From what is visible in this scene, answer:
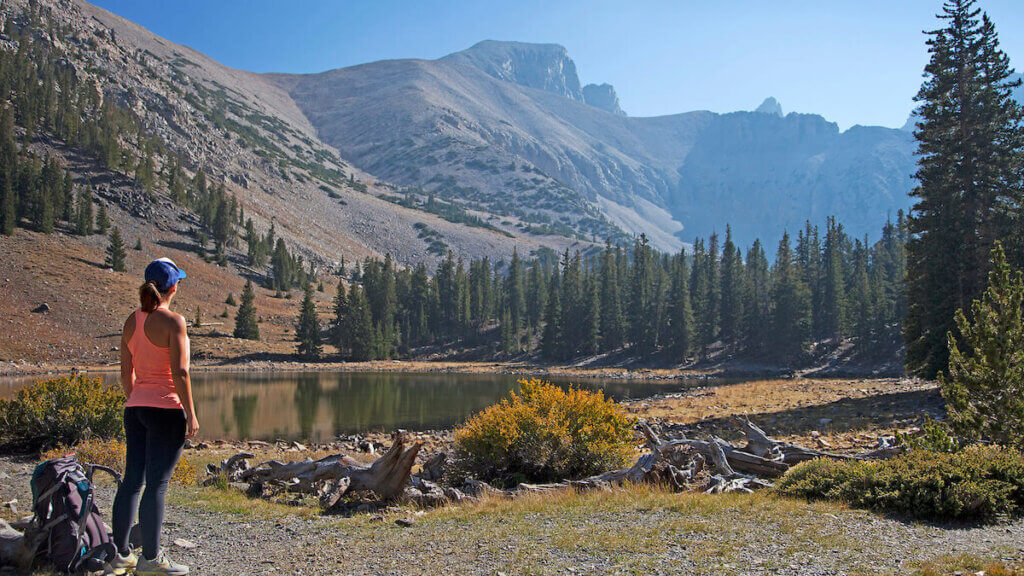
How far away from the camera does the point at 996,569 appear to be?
6.25 m

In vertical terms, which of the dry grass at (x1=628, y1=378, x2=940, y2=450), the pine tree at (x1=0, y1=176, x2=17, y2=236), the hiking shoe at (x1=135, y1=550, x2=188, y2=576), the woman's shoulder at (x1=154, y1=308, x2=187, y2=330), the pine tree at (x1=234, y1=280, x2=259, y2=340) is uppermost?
the pine tree at (x1=0, y1=176, x2=17, y2=236)

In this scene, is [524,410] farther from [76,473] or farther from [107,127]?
[107,127]

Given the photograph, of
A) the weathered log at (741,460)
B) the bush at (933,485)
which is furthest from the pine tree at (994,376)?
the weathered log at (741,460)

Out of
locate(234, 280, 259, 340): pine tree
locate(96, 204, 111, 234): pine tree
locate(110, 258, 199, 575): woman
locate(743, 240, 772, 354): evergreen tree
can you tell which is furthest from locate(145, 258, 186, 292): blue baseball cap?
locate(96, 204, 111, 234): pine tree

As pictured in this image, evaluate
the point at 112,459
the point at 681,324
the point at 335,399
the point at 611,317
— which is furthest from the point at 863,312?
the point at 112,459

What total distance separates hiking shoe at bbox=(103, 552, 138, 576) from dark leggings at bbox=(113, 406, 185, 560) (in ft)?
0.29

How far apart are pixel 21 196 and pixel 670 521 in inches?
4329

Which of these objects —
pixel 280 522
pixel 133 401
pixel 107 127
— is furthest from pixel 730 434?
pixel 107 127

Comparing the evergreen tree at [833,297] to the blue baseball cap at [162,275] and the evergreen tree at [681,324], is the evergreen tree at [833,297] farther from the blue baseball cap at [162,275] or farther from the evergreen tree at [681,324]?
the blue baseball cap at [162,275]

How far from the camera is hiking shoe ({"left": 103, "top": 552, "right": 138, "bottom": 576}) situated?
19.6 feet

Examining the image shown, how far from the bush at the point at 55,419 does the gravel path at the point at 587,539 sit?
605cm

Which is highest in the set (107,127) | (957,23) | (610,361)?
(107,127)

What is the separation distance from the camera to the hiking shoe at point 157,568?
19.4ft

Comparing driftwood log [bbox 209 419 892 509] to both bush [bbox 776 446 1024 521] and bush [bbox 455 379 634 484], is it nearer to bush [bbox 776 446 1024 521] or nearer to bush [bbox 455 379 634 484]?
bush [bbox 455 379 634 484]
